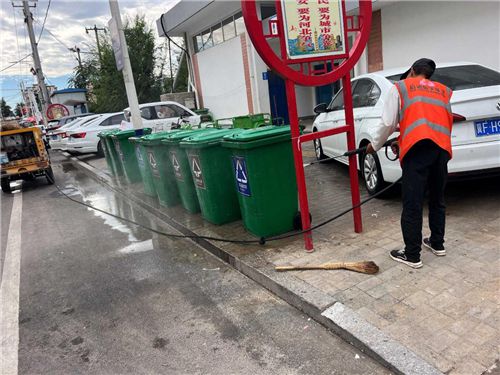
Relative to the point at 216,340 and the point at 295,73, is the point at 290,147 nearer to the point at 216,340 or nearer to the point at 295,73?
the point at 295,73

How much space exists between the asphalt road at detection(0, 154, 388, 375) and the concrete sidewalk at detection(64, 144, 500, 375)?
159mm

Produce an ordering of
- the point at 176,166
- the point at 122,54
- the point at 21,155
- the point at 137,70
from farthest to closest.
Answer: the point at 137,70 < the point at 21,155 < the point at 122,54 < the point at 176,166

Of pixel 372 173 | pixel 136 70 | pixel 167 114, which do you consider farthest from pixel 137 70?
pixel 372 173

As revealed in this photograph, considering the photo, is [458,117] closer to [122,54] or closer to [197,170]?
[197,170]

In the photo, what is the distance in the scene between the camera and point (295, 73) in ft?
12.5

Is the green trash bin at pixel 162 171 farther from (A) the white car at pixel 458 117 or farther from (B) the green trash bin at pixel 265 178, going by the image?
(A) the white car at pixel 458 117

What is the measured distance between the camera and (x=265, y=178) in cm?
444

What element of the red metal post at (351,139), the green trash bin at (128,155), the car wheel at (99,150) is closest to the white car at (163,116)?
the car wheel at (99,150)

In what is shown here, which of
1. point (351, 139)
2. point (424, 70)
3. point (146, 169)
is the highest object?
point (424, 70)

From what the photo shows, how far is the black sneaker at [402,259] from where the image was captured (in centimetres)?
353

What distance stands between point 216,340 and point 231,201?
2.40 m

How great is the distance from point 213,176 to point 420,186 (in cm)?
252

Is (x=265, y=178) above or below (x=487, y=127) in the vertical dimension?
below

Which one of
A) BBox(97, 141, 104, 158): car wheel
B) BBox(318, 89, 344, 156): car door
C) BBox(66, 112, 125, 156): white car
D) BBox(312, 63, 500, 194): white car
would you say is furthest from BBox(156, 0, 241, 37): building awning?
BBox(312, 63, 500, 194): white car
